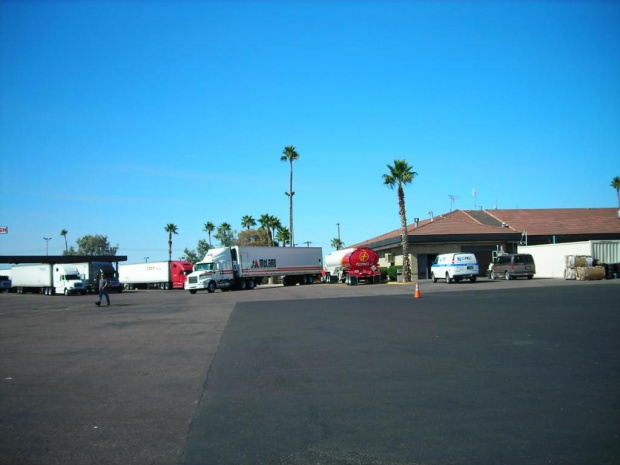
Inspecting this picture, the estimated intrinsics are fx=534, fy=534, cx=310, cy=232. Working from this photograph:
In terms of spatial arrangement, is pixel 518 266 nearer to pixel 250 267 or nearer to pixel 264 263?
pixel 264 263

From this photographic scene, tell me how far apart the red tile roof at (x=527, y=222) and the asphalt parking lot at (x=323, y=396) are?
40247 mm

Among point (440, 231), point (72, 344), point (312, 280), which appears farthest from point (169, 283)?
point (72, 344)

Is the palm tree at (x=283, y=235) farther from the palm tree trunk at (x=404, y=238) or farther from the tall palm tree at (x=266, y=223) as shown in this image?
the palm tree trunk at (x=404, y=238)

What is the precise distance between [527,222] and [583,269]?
63.5ft

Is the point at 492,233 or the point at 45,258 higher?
the point at 492,233

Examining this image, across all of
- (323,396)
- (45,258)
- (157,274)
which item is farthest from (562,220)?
(45,258)

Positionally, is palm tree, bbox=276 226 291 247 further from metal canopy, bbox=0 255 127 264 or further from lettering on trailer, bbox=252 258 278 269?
lettering on trailer, bbox=252 258 278 269

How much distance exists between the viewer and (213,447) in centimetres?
522

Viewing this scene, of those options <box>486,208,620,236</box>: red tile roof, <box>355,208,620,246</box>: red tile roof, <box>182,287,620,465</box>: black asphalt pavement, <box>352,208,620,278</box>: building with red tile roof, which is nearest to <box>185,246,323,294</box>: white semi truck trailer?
<box>352,208,620,278</box>: building with red tile roof

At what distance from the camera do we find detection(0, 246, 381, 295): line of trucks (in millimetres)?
46969

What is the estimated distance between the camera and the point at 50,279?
56281mm

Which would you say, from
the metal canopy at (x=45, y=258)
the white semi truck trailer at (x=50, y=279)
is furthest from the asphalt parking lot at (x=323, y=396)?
the metal canopy at (x=45, y=258)

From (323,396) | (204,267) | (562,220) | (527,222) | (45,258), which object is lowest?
(323,396)

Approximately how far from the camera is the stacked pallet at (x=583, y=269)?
3738cm
